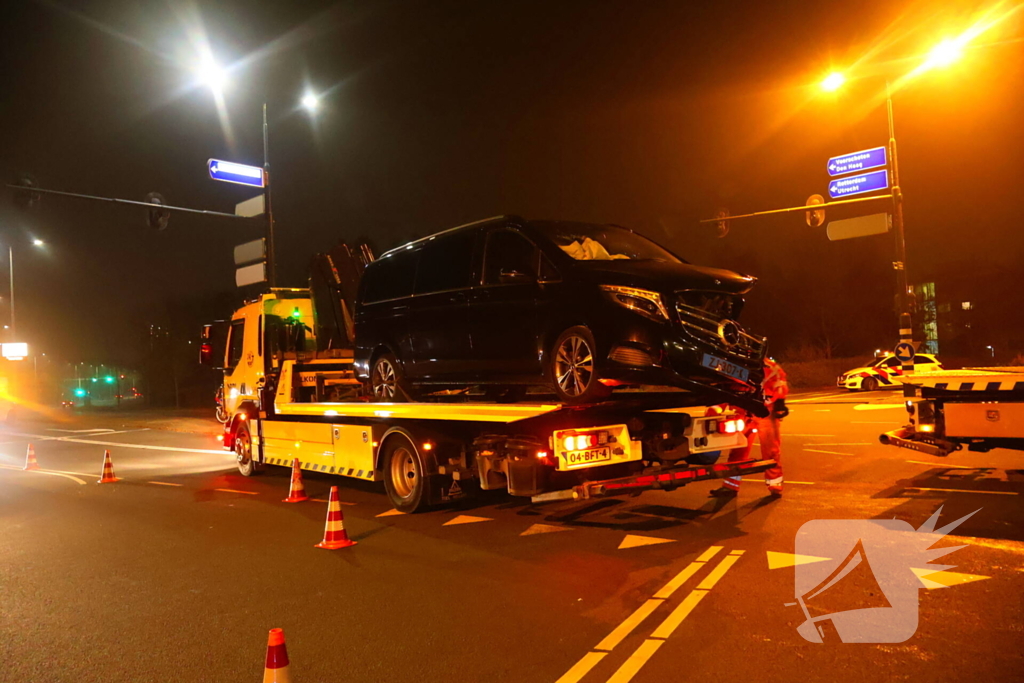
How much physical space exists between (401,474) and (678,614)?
15.7 ft

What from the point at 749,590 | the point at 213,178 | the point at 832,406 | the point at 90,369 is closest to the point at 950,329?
the point at 832,406

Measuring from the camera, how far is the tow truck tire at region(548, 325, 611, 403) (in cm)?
653

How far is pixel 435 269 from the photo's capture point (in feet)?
28.3

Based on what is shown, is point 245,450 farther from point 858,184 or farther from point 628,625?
point 858,184

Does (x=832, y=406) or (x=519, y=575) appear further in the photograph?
(x=832, y=406)

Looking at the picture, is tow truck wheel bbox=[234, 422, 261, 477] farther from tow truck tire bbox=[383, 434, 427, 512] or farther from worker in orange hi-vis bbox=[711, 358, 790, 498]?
worker in orange hi-vis bbox=[711, 358, 790, 498]

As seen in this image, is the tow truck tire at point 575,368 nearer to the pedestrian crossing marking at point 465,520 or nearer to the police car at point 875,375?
the pedestrian crossing marking at point 465,520

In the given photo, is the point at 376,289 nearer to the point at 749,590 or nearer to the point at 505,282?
the point at 505,282

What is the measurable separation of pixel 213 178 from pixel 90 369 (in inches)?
2957

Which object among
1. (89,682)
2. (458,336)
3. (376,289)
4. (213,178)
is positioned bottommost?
(89,682)

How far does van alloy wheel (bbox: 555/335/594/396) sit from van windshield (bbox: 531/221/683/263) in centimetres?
82

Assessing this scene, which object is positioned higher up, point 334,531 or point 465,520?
point 334,531

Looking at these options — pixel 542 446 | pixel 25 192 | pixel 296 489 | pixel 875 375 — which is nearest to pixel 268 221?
pixel 25 192

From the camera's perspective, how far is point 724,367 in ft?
21.7
